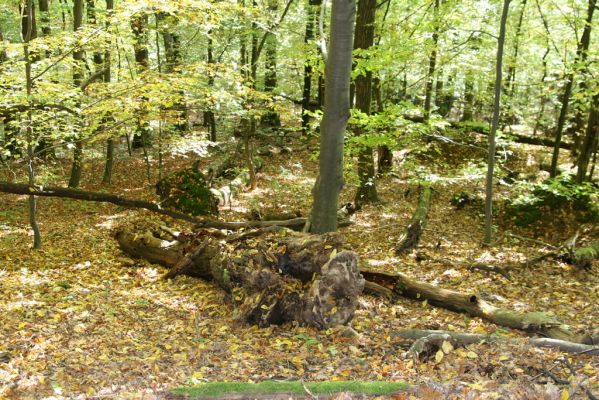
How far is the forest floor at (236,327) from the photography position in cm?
426

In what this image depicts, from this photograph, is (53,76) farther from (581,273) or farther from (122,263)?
(581,273)

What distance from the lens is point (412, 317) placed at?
6.00 m

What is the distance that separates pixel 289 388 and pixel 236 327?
2005mm

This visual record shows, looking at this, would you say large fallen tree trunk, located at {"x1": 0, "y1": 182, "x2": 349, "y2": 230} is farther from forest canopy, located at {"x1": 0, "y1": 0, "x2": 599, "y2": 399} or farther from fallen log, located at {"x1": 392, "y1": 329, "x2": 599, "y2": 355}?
fallen log, located at {"x1": 392, "y1": 329, "x2": 599, "y2": 355}

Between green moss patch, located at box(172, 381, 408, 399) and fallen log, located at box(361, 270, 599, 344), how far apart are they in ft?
7.79

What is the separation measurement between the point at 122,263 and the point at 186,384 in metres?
4.77

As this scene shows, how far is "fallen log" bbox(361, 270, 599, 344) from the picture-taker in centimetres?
513

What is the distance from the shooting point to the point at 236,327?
579 centimetres

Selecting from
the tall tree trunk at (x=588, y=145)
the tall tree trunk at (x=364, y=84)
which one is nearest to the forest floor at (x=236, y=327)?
the tall tree trunk at (x=364, y=84)

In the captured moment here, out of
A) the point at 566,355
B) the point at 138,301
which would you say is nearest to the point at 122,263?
the point at 138,301

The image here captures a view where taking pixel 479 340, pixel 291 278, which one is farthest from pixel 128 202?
pixel 479 340

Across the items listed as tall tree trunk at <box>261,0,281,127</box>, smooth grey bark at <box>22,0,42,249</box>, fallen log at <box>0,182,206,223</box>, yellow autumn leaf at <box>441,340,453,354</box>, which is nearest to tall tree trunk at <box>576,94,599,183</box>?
yellow autumn leaf at <box>441,340,453,354</box>

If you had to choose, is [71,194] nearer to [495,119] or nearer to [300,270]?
[300,270]

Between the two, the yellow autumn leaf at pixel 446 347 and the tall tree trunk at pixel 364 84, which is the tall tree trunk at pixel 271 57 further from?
the yellow autumn leaf at pixel 446 347
